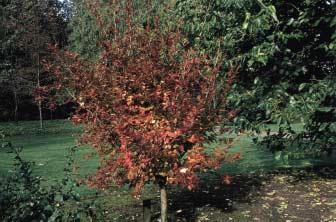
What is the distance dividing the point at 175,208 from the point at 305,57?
3552mm

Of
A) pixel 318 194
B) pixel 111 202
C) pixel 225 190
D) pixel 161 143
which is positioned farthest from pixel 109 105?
pixel 318 194

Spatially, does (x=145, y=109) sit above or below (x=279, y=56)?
below

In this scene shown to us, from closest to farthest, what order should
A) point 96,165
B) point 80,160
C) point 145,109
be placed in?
1. point 145,109
2. point 96,165
3. point 80,160

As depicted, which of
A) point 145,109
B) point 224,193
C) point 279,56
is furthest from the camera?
point 224,193

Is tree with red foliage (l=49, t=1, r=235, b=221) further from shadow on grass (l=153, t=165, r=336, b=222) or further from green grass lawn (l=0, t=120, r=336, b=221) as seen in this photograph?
shadow on grass (l=153, t=165, r=336, b=222)

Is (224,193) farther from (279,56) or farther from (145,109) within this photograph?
(145,109)

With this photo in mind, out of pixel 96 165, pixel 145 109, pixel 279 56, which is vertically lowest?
pixel 96 165

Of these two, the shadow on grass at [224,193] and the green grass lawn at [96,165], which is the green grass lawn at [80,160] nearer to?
the green grass lawn at [96,165]

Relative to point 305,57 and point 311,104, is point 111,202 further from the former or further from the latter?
point 305,57

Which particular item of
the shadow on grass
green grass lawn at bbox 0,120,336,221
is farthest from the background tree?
the shadow on grass

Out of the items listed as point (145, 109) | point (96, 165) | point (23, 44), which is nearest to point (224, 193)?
point (145, 109)

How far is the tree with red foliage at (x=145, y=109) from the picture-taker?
5.57 metres

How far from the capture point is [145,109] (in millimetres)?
5719

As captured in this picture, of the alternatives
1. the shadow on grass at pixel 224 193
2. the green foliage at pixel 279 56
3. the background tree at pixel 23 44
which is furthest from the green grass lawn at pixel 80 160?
the background tree at pixel 23 44
